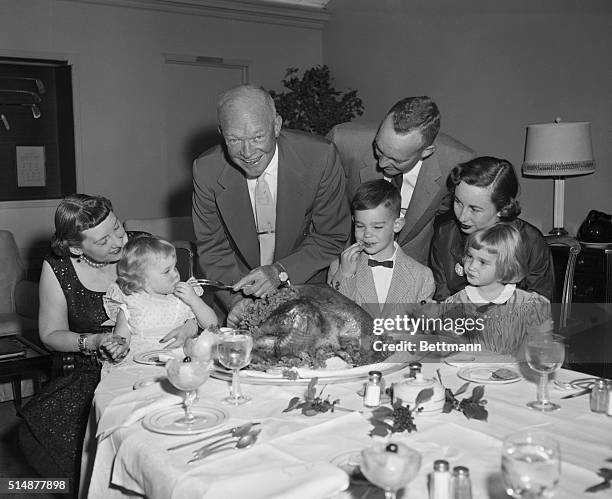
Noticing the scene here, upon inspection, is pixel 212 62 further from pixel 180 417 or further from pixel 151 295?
pixel 180 417

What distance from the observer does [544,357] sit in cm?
158

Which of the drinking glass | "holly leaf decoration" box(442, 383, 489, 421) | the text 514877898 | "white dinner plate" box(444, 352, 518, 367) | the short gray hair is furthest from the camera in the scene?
the short gray hair

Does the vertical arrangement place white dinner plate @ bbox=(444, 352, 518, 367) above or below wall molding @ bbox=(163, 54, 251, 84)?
below

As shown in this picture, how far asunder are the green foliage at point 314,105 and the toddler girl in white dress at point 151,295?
3.99 m

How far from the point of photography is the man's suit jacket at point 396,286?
2.66 meters

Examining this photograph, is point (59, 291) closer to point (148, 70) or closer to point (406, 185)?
point (406, 185)

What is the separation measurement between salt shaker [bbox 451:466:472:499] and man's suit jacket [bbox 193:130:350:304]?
162cm

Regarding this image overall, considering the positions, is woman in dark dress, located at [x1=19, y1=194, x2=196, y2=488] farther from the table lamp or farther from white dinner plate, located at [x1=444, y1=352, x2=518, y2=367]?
the table lamp

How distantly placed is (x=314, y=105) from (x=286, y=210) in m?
3.81

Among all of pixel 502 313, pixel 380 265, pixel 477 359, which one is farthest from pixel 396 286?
pixel 477 359

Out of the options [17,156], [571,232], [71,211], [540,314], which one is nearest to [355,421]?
[540,314]

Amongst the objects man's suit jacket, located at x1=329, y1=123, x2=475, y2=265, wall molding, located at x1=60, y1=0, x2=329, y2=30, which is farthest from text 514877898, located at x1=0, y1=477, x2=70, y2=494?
wall molding, located at x1=60, y1=0, x2=329, y2=30

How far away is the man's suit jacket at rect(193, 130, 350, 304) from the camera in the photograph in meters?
2.80

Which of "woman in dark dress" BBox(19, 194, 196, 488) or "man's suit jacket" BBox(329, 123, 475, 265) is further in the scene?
"man's suit jacket" BBox(329, 123, 475, 265)
